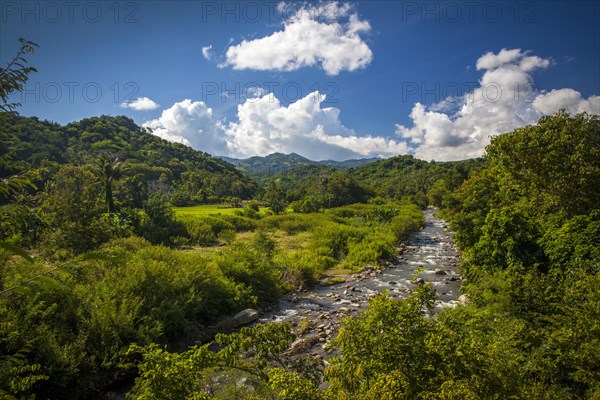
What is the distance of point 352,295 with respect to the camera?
18.8m

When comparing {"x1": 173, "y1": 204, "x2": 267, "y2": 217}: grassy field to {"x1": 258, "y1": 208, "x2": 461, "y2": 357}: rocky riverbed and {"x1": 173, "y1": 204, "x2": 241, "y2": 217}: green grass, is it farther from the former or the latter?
{"x1": 258, "y1": 208, "x2": 461, "y2": 357}: rocky riverbed

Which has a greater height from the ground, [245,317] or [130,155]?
[130,155]

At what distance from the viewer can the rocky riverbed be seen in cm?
1380

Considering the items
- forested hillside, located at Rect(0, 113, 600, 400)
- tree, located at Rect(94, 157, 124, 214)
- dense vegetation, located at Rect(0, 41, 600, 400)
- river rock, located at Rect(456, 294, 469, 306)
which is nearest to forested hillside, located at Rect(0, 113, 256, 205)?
tree, located at Rect(94, 157, 124, 214)

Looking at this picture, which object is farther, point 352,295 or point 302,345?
point 352,295

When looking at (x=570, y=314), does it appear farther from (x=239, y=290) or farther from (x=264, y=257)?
(x=264, y=257)

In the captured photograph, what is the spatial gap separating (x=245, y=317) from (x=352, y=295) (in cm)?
698

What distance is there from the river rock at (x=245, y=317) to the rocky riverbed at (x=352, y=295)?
1.35 feet

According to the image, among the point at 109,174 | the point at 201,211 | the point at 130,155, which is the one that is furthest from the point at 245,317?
the point at 130,155

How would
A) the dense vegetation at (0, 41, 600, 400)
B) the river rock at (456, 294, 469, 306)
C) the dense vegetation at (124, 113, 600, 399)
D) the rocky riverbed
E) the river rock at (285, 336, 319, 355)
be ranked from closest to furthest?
the dense vegetation at (124, 113, 600, 399) < the dense vegetation at (0, 41, 600, 400) < the river rock at (285, 336, 319, 355) < the rocky riverbed < the river rock at (456, 294, 469, 306)

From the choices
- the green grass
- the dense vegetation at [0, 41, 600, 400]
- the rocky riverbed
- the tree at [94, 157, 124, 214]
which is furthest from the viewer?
the green grass

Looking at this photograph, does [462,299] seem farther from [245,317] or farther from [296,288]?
[245,317]

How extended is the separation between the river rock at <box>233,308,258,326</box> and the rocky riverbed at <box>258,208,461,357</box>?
1.35 ft

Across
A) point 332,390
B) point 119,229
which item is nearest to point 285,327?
point 332,390
